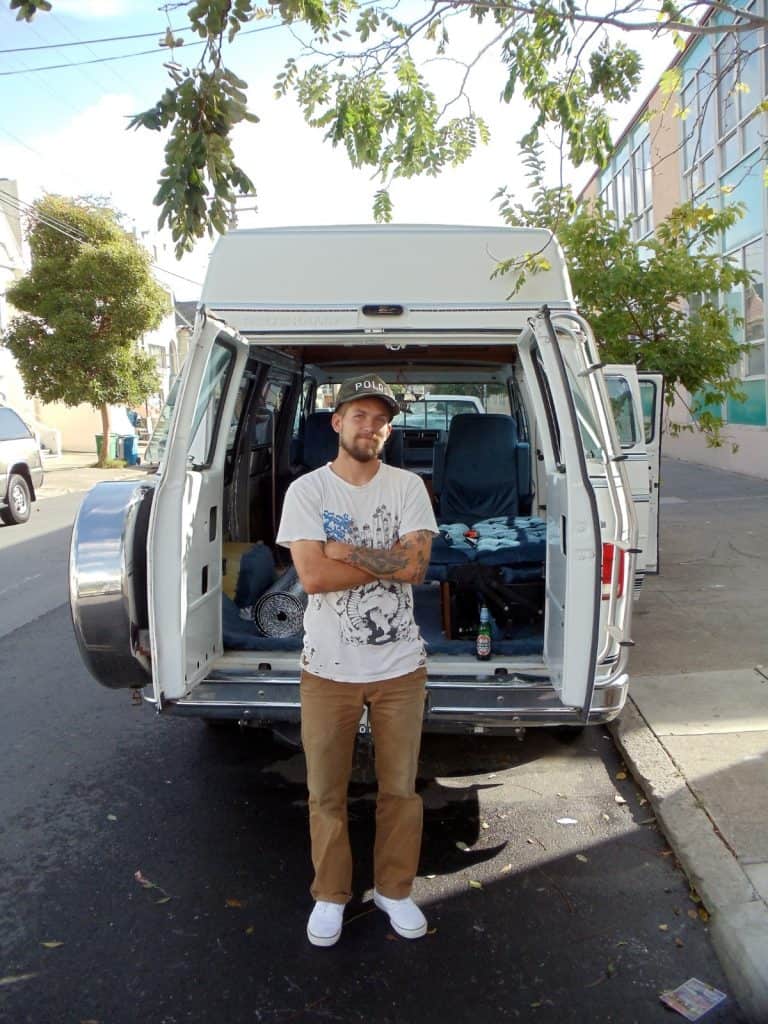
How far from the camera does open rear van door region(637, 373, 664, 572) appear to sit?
791 centimetres

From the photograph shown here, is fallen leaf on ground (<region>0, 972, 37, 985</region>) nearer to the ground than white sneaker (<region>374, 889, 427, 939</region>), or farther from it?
nearer to the ground

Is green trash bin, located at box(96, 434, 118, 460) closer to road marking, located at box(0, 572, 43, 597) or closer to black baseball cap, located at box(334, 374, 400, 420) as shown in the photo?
road marking, located at box(0, 572, 43, 597)

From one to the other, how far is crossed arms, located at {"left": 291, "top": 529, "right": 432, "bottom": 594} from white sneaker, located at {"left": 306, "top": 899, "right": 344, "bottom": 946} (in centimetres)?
113

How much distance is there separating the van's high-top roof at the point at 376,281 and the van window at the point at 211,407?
311mm

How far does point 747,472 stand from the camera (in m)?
16.9

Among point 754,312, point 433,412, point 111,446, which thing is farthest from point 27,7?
point 111,446

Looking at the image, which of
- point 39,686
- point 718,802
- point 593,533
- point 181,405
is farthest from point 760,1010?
point 39,686

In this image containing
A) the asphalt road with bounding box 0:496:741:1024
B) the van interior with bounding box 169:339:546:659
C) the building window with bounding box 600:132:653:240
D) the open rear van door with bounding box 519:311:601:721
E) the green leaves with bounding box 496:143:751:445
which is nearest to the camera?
the asphalt road with bounding box 0:496:741:1024

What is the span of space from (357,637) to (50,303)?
2130 centimetres

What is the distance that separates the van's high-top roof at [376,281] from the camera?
4.16 metres

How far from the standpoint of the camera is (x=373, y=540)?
3.30 meters

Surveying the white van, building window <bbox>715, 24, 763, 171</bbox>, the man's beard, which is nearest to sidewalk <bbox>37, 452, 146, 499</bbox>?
building window <bbox>715, 24, 763, 171</bbox>

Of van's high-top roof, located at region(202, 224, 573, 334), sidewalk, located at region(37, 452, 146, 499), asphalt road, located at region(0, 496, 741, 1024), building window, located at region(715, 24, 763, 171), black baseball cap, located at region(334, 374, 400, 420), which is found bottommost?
asphalt road, located at region(0, 496, 741, 1024)

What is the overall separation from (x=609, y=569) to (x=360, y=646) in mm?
1235
